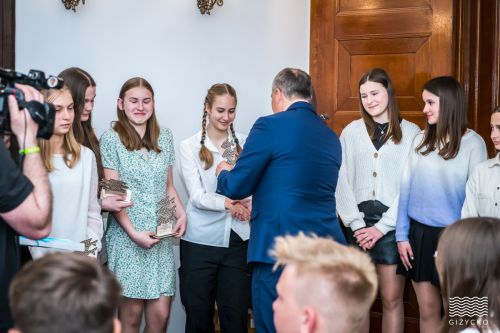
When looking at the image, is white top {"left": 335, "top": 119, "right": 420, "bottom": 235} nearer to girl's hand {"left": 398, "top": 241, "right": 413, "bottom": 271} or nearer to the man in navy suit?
girl's hand {"left": 398, "top": 241, "right": 413, "bottom": 271}

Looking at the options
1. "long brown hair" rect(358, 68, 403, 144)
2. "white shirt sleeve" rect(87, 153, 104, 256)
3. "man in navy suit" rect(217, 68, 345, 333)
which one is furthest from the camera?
"long brown hair" rect(358, 68, 403, 144)

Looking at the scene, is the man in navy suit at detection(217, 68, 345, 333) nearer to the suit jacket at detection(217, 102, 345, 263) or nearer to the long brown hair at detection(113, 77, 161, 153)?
the suit jacket at detection(217, 102, 345, 263)

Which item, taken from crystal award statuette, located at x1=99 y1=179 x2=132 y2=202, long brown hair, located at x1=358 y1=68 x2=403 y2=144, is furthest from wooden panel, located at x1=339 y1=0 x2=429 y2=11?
crystal award statuette, located at x1=99 y1=179 x2=132 y2=202

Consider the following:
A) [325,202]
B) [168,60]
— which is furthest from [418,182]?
[168,60]

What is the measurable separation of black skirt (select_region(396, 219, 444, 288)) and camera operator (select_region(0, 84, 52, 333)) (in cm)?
209

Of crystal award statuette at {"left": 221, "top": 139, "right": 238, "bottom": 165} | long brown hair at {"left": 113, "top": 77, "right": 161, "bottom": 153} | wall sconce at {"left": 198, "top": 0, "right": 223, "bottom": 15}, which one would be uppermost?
wall sconce at {"left": 198, "top": 0, "right": 223, "bottom": 15}

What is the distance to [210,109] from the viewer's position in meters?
3.77

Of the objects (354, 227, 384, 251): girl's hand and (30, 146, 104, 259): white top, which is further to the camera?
(354, 227, 384, 251): girl's hand

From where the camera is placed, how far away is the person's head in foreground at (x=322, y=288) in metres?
1.67

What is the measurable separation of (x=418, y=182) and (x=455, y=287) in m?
1.84

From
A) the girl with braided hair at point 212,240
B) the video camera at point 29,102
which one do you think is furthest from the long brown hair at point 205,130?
the video camera at point 29,102

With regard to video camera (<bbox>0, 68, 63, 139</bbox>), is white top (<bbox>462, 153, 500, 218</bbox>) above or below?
below

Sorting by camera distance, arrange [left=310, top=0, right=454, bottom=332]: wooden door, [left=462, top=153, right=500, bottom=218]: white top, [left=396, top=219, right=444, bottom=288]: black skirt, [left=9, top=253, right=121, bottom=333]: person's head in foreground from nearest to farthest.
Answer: [left=9, top=253, right=121, bottom=333]: person's head in foreground < [left=462, top=153, right=500, bottom=218]: white top < [left=396, top=219, right=444, bottom=288]: black skirt < [left=310, top=0, right=454, bottom=332]: wooden door

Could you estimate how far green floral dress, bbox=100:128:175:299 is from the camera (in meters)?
3.37
